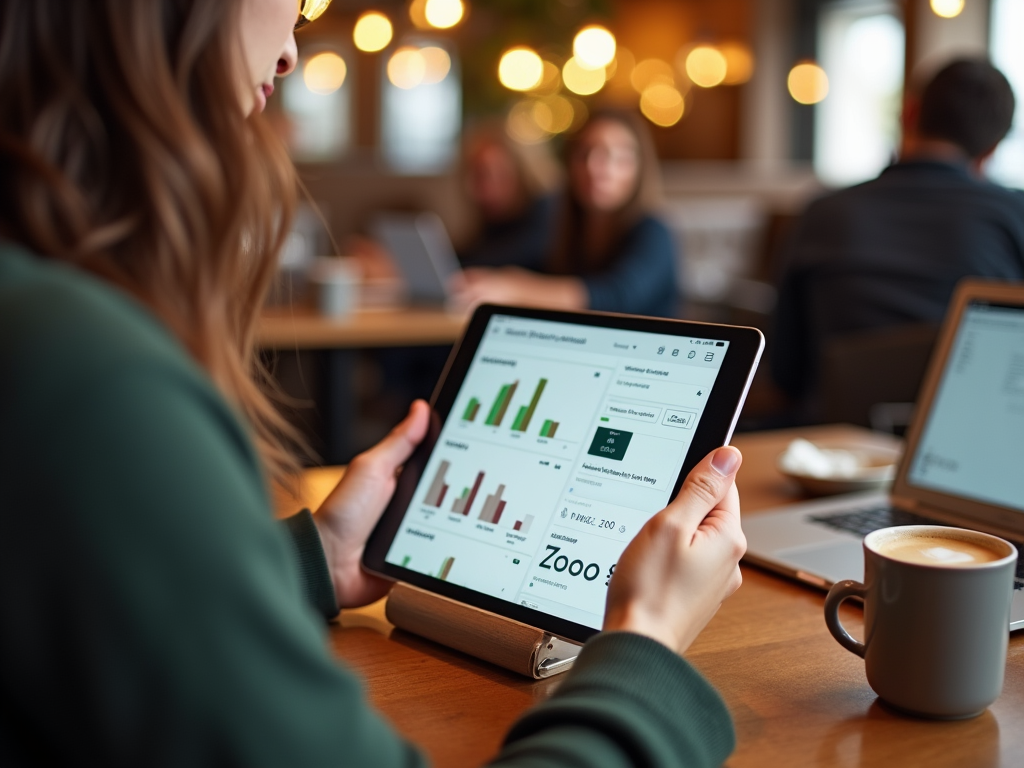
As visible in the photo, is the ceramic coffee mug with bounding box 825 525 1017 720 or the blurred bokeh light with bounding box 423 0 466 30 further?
the blurred bokeh light with bounding box 423 0 466 30

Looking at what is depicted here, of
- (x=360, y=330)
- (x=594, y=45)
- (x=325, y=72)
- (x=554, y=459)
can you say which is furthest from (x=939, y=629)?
(x=325, y=72)

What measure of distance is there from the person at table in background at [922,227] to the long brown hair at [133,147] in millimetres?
2055

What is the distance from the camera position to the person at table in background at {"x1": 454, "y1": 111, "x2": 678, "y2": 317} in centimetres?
330

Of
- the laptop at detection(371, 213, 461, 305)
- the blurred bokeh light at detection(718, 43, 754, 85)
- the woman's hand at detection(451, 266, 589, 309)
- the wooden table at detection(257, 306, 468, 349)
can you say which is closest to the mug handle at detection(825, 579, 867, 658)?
the wooden table at detection(257, 306, 468, 349)

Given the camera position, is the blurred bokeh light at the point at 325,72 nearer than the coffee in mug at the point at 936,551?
No

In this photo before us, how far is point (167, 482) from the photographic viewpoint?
43 cm

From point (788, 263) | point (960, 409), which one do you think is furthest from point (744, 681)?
point (788, 263)

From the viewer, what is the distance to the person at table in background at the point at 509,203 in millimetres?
4047

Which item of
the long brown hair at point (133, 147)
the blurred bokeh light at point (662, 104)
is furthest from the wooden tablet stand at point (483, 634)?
the blurred bokeh light at point (662, 104)

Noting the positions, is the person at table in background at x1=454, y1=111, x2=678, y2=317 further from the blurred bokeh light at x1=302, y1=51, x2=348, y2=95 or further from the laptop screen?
the blurred bokeh light at x1=302, y1=51, x2=348, y2=95

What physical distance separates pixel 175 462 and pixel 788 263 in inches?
91.3

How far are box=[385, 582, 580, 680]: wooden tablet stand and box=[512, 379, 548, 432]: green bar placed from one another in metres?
0.15

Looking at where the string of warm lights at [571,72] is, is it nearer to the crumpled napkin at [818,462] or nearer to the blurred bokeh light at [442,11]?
the blurred bokeh light at [442,11]

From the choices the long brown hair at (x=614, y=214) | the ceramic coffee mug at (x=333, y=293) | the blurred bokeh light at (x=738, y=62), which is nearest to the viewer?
the ceramic coffee mug at (x=333, y=293)
